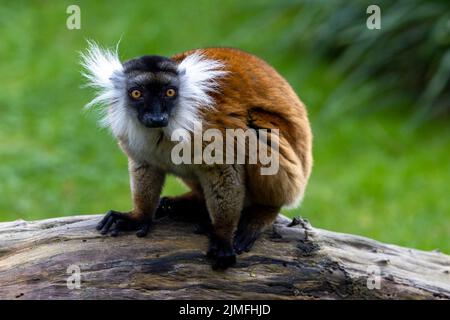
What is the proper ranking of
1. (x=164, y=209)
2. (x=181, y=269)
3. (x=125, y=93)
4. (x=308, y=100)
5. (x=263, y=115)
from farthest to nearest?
1. (x=308, y=100)
2. (x=164, y=209)
3. (x=263, y=115)
4. (x=125, y=93)
5. (x=181, y=269)

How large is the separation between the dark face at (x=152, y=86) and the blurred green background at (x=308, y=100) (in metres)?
6.04

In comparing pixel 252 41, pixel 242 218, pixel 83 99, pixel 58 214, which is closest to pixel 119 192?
pixel 58 214

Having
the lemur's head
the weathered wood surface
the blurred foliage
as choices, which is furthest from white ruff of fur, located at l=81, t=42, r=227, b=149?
the blurred foliage

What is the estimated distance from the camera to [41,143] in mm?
14938

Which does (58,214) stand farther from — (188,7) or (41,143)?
(188,7)

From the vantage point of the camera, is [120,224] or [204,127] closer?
[204,127]

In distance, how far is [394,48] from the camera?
15.5m

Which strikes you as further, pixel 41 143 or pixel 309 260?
pixel 41 143

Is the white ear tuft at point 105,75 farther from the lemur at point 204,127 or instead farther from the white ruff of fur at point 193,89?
the white ruff of fur at point 193,89

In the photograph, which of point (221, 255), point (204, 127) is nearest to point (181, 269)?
point (221, 255)

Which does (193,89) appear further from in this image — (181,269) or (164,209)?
(181,269)

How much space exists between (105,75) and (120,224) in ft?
4.95

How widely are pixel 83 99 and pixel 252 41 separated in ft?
12.9

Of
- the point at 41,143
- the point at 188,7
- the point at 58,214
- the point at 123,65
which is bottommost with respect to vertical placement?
the point at 58,214
